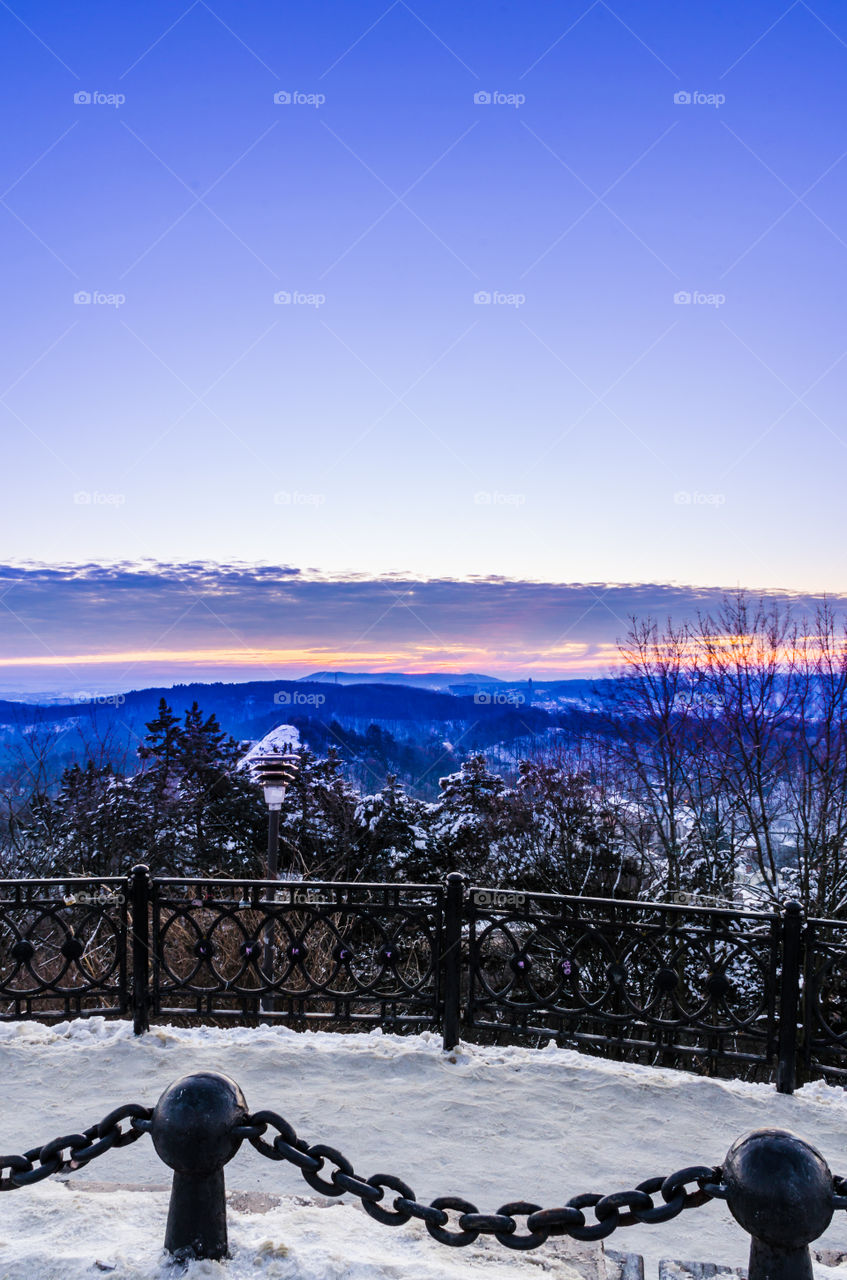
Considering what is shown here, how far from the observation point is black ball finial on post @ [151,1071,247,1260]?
6.95 feet

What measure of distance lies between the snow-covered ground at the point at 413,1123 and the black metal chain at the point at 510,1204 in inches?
19.1

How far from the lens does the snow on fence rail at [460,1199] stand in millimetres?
1944

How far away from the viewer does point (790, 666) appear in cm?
1800

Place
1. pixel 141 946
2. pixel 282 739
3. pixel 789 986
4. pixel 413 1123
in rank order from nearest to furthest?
pixel 413 1123 < pixel 789 986 < pixel 141 946 < pixel 282 739

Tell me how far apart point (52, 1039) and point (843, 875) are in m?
13.9

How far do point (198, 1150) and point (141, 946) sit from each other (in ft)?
14.4

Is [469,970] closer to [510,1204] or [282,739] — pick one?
[510,1204]

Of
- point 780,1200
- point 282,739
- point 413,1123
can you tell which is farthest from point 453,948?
point 282,739

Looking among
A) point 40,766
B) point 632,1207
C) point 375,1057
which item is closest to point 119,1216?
point 632,1207

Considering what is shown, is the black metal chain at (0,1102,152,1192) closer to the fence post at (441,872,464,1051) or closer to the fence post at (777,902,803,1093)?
the fence post at (441,872,464,1051)

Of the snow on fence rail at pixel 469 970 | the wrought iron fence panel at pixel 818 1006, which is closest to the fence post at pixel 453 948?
the snow on fence rail at pixel 469 970

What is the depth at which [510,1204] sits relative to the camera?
Result: 7.17 ft

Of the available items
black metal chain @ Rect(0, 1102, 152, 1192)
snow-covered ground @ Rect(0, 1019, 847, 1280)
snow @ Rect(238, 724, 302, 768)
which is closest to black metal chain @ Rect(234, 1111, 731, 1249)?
black metal chain @ Rect(0, 1102, 152, 1192)

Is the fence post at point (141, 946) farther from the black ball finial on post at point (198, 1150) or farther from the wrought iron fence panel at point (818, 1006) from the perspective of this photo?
the wrought iron fence panel at point (818, 1006)
